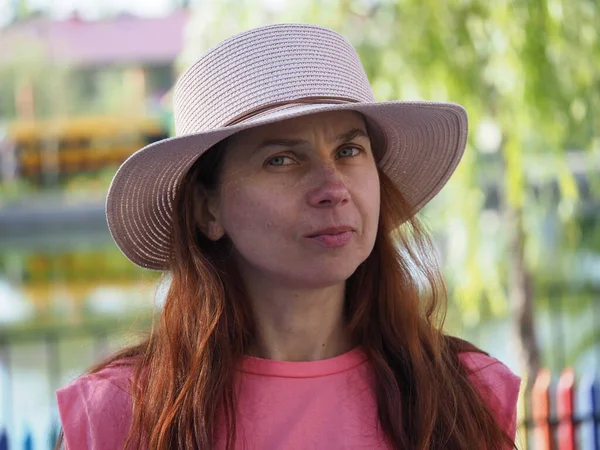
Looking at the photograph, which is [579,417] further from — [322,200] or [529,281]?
[322,200]

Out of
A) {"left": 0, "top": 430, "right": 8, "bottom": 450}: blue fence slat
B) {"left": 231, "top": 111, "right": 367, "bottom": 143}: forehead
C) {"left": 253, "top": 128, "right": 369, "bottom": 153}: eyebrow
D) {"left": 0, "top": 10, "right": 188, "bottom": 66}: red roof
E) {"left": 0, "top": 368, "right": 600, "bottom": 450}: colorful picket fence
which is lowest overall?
{"left": 0, "top": 368, "right": 600, "bottom": 450}: colorful picket fence

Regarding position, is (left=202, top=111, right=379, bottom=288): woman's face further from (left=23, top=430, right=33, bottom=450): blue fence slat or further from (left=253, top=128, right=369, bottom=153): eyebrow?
(left=23, top=430, right=33, bottom=450): blue fence slat

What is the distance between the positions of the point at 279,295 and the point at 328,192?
0.25 meters

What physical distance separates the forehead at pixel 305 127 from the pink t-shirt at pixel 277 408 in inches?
15.9

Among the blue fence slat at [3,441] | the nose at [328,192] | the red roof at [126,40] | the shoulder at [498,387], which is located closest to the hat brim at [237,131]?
the nose at [328,192]

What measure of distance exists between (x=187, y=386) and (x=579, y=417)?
8.34 feet

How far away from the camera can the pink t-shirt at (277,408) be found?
5.03 feet

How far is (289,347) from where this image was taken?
1.63 m

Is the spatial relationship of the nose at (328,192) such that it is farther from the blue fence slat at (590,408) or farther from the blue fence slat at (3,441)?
the blue fence slat at (590,408)

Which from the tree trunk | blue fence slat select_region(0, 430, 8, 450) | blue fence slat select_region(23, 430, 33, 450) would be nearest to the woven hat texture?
blue fence slat select_region(0, 430, 8, 450)

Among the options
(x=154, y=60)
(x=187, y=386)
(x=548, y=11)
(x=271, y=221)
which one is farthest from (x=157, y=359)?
(x=154, y=60)

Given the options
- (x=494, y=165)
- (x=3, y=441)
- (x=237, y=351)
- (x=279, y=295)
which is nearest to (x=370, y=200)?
(x=279, y=295)

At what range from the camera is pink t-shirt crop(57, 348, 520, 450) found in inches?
60.4

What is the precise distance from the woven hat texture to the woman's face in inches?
1.9
